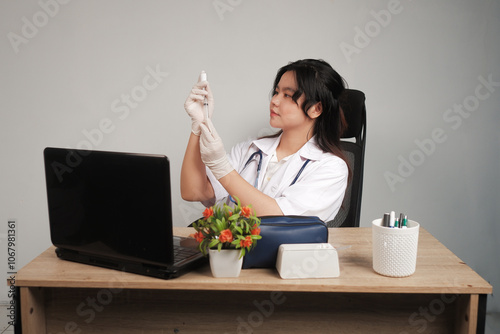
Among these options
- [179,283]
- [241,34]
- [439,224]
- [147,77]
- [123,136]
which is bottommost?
[439,224]

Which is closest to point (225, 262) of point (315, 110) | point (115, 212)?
point (115, 212)

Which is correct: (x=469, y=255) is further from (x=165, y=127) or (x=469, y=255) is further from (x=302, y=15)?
(x=165, y=127)

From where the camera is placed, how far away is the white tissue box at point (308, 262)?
1.15 meters

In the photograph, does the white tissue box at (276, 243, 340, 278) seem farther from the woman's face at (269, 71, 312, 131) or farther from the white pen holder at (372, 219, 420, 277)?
the woman's face at (269, 71, 312, 131)

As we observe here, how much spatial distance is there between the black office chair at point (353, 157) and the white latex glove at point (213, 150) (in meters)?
0.57

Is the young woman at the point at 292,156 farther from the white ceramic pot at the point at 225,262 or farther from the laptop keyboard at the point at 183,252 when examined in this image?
the white ceramic pot at the point at 225,262

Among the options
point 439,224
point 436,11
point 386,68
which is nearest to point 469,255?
point 439,224

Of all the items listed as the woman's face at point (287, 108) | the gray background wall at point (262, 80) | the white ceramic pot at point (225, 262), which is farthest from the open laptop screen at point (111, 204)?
the gray background wall at point (262, 80)

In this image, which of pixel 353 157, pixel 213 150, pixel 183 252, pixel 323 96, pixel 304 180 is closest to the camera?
pixel 183 252

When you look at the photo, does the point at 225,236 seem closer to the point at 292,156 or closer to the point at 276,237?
the point at 276,237

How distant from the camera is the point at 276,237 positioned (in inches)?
47.4

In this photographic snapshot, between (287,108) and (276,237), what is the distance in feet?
2.50

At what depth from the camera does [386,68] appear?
246 centimetres

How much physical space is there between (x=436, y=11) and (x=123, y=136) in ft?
5.88
